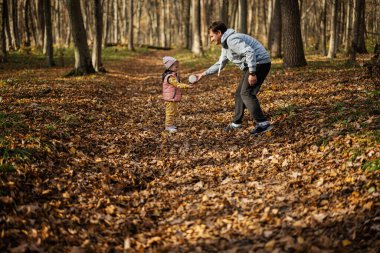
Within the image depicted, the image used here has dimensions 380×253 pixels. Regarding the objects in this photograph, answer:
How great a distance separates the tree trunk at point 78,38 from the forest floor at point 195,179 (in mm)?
7144

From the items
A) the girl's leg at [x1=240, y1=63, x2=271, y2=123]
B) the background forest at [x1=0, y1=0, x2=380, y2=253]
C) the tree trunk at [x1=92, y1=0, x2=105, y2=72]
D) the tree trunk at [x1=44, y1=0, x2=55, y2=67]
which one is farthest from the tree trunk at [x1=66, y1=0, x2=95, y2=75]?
the girl's leg at [x1=240, y1=63, x2=271, y2=123]

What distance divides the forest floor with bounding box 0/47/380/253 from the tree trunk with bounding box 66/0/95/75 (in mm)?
7144

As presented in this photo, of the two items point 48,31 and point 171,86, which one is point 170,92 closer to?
point 171,86

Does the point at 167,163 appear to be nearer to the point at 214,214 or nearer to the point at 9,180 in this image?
the point at 214,214

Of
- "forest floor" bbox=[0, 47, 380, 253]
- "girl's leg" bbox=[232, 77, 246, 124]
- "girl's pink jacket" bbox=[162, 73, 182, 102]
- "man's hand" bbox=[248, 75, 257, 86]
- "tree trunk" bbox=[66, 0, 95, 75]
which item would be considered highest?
"tree trunk" bbox=[66, 0, 95, 75]

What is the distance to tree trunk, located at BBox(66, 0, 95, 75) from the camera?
15.7 meters

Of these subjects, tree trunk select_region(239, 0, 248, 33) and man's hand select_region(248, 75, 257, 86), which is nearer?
man's hand select_region(248, 75, 257, 86)

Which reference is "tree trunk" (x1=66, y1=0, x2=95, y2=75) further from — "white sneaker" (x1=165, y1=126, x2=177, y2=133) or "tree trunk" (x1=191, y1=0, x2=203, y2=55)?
"tree trunk" (x1=191, y1=0, x2=203, y2=55)

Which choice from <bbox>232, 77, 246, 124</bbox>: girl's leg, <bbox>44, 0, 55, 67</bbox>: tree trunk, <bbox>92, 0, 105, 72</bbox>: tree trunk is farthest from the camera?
<bbox>44, 0, 55, 67</bbox>: tree trunk

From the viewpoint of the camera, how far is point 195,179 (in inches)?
229

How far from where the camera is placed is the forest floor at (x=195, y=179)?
4004mm

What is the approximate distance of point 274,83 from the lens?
12.3 meters

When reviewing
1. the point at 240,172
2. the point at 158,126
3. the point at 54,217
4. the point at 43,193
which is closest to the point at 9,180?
the point at 43,193

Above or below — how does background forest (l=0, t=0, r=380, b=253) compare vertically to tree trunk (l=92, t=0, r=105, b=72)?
below
